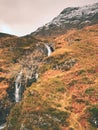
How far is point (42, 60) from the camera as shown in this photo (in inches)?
4245

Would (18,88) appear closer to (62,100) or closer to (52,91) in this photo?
(52,91)

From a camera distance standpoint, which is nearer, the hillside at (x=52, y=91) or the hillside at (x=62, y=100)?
the hillside at (x=62, y=100)

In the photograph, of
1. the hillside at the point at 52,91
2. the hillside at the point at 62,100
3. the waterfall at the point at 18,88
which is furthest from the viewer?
the waterfall at the point at 18,88

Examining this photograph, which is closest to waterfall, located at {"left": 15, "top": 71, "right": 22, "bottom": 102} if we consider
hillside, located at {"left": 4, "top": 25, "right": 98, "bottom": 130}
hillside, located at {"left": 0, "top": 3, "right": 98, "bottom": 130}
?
hillside, located at {"left": 0, "top": 3, "right": 98, "bottom": 130}

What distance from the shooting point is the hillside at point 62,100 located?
6488 centimetres

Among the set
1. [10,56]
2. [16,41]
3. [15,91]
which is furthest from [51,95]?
[16,41]

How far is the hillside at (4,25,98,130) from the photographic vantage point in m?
64.9

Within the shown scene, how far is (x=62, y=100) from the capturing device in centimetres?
7369

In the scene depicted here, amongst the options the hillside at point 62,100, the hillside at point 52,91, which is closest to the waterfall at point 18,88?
the hillside at point 52,91

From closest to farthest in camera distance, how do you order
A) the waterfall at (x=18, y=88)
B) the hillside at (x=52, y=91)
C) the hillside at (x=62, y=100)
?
the hillside at (x=62, y=100)
the hillside at (x=52, y=91)
the waterfall at (x=18, y=88)

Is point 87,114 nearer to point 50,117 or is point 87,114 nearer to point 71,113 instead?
point 71,113

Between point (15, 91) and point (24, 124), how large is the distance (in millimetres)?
24463

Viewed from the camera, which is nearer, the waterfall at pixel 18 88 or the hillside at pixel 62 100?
the hillside at pixel 62 100

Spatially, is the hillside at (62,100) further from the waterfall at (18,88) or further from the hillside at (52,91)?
the waterfall at (18,88)
